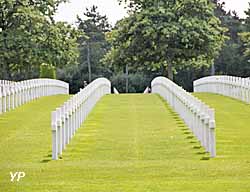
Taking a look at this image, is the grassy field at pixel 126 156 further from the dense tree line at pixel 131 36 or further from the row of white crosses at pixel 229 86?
the dense tree line at pixel 131 36

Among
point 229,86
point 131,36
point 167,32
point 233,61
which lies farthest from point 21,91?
point 233,61

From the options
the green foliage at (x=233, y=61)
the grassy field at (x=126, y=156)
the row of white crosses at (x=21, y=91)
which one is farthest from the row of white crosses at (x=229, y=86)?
the green foliage at (x=233, y=61)

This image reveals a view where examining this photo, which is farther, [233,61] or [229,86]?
[233,61]

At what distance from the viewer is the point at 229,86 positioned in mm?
35062

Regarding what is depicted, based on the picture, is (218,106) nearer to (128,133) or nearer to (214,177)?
(128,133)

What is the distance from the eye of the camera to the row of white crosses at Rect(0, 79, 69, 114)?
26.6 m

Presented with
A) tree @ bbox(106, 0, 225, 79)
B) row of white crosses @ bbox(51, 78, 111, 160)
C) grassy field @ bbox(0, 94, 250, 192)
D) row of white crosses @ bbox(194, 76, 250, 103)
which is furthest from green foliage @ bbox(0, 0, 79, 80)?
row of white crosses @ bbox(51, 78, 111, 160)

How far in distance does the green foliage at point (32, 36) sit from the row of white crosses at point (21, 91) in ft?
18.0

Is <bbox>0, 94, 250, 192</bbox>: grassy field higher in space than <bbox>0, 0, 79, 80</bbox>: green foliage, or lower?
lower

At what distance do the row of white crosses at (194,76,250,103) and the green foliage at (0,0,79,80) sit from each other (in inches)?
379

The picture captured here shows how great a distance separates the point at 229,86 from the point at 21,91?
1051 centimetres

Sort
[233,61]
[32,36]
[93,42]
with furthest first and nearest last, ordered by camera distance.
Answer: [93,42], [233,61], [32,36]

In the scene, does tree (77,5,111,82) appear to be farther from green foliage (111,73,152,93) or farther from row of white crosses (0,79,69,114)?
row of white crosses (0,79,69,114)

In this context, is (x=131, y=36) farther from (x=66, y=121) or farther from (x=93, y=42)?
(x=93, y=42)
